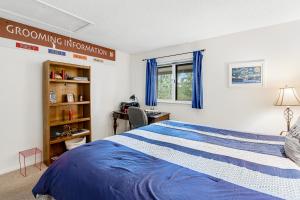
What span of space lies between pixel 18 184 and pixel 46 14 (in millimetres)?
2232

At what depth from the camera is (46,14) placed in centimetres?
215

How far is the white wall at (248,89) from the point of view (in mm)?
2393

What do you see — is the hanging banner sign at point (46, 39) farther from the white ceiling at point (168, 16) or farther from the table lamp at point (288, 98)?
the table lamp at point (288, 98)

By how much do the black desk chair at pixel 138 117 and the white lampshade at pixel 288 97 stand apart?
2033 millimetres

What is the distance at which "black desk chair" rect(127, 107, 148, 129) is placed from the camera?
3014 mm

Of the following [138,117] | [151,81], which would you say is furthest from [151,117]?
[151,81]

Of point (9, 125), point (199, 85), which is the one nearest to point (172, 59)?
point (199, 85)

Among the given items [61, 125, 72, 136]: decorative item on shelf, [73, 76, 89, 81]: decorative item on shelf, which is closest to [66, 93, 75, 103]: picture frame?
[73, 76, 89, 81]: decorative item on shelf

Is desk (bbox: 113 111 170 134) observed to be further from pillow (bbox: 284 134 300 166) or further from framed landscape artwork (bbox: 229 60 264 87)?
pillow (bbox: 284 134 300 166)

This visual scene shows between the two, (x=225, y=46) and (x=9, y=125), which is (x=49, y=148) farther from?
(x=225, y=46)

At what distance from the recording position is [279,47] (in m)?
2.44

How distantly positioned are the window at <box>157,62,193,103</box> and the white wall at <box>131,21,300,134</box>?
0.30m

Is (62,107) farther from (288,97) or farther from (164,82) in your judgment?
(288,97)

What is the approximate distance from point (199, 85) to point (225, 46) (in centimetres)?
82
